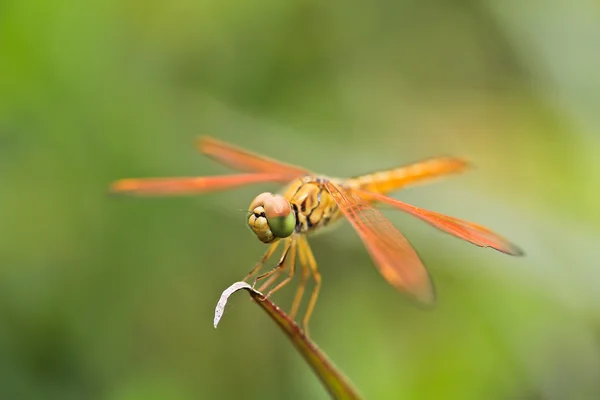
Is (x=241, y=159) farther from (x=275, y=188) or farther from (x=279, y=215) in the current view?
(x=275, y=188)

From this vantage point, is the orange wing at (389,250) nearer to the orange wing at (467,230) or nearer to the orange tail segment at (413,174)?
the orange wing at (467,230)

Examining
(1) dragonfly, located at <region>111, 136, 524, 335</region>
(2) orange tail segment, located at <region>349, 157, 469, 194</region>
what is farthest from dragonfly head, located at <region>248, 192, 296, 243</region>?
(2) orange tail segment, located at <region>349, 157, 469, 194</region>

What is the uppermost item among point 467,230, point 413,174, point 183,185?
point 183,185

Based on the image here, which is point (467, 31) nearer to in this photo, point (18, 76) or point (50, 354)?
point (18, 76)

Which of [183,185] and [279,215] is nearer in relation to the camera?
[279,215]

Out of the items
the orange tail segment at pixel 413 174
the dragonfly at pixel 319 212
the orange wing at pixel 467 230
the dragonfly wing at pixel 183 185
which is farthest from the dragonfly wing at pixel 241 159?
the orange wing at pixel 467 230

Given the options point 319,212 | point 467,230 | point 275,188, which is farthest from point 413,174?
point 275,188
